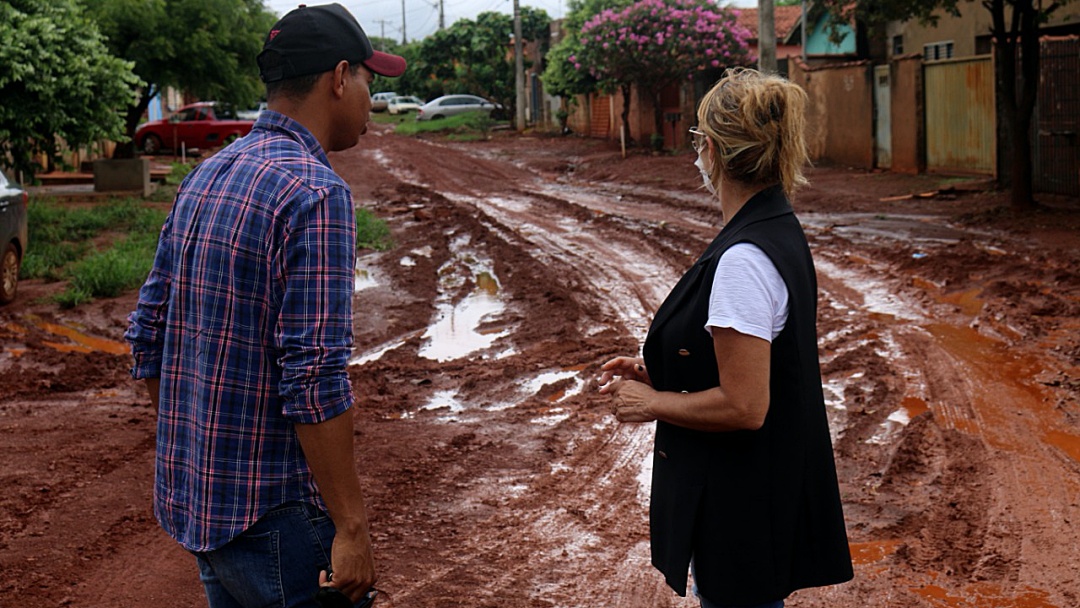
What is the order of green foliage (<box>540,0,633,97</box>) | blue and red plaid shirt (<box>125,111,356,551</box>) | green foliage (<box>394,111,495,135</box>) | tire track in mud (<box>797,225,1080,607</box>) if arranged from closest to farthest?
blue and red plaid shirt (<box>125,111,356,551</box>) < tire track in mud (<box>797,225,1080,607</box>) < green foliage (<box>540,0,633,97</box>) < green foliage (<box>394,111,495,135</box>)

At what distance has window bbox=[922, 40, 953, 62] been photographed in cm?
2308

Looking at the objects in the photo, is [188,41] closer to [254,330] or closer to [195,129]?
[195,129]

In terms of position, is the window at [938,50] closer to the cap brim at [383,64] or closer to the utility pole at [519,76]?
the utility pole at [519,76]

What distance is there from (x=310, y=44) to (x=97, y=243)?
561 inches

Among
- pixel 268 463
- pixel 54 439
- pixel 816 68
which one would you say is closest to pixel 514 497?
pixel 54 439

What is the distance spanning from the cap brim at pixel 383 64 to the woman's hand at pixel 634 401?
3.15ft

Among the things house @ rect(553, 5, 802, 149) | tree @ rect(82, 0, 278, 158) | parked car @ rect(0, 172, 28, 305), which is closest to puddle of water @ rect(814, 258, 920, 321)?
parked car @ rect(0, 172, 28, 305)

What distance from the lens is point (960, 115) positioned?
771 inches

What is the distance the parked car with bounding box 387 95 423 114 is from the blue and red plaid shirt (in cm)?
6048

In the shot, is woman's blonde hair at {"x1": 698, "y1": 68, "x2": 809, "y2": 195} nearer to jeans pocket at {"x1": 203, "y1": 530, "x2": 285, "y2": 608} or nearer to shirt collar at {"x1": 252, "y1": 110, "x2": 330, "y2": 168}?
shirt collar at {"x1": 252, "y1": 110, "x2": 330, "y2": 168}

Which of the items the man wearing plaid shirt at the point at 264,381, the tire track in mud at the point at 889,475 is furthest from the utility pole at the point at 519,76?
the man wearing plaid shirt at the point at 264,381

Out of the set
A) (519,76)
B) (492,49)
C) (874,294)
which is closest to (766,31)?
(874,294)

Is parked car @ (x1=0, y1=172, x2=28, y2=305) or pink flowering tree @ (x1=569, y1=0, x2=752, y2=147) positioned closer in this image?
parked car @ (x1=0, y1=172, x2=28, y2=305)

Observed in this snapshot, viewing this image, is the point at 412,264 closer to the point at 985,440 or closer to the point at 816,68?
the point at 985,440
